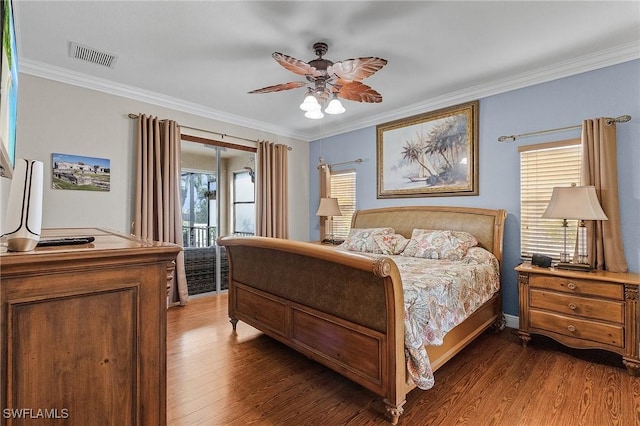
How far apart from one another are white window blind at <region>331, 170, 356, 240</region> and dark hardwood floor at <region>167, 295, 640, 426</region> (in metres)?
2.59

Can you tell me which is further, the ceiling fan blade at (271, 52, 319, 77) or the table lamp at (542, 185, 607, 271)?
the table lamp at (542, 185, 607, 271)

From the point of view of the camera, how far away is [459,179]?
12.3 ft

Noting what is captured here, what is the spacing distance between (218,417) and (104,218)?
107 inches

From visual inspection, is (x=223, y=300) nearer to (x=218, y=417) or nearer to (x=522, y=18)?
(x=218, y=417)

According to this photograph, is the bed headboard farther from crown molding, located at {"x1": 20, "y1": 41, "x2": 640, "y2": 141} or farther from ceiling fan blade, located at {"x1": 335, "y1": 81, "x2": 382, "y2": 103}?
ceiling fan blade, located at {"x1": 335, "y1": 81, "x2": 382, "y2": 103}

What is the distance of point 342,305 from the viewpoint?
2.08m

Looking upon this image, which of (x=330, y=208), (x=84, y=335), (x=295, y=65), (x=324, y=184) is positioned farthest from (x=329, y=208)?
(x=84, y=335)

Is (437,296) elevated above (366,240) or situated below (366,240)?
below

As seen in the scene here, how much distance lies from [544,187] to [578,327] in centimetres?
136

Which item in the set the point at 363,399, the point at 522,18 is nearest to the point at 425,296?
the point at 363,399

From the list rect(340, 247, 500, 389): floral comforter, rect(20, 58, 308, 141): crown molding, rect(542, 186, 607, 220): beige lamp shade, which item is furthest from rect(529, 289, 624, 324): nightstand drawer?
rect(20, 58, 308, 141): crown molding

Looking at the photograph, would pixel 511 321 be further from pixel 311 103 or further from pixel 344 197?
pixel 311 103

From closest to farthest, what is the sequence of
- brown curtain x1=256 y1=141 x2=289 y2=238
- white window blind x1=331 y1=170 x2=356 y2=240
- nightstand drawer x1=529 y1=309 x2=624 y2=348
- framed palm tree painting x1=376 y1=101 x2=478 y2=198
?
nightstand drawer x1=529 y1=309 x2=624 y2=348 → framed palm tree painting x1=376 y1=101 x2=478 y2=198 → brown curtain x1=256 y1=141 x2=289 y2=238 → white window blind x1=331 y1=170 x2=356 y2=240

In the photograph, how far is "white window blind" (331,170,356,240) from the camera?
16.5 feet
